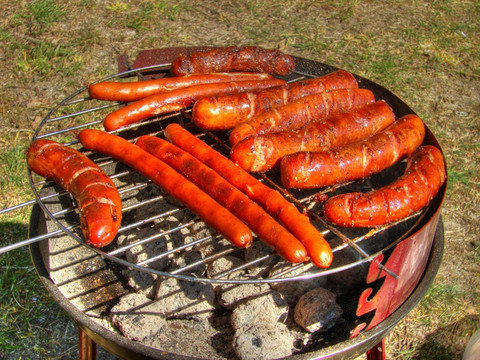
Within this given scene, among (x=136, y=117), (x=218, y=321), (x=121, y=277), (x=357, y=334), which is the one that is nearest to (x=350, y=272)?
(x=357, y=334)

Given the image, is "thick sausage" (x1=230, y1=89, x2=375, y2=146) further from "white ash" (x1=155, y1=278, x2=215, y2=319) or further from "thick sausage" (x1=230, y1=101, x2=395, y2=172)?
"white ash" (x1=155, y1=278, x2=215, y2=319)

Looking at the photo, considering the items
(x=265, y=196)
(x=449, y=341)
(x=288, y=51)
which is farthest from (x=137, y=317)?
(x=288, y=51)

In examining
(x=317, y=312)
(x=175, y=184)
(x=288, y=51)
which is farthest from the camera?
(x=288, y=51)

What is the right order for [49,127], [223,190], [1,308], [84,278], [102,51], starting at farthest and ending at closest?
[102,51], [49,127], [1,308], [84,278], [223,190]

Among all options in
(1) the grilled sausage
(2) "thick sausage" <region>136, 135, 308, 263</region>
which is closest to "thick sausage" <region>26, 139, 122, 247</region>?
(1) the grilled sausage

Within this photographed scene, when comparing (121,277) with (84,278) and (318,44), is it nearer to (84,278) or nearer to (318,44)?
(84,278)

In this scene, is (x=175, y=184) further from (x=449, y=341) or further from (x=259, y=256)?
(x=449, y=341)
